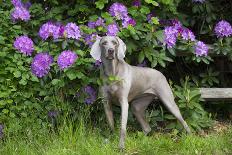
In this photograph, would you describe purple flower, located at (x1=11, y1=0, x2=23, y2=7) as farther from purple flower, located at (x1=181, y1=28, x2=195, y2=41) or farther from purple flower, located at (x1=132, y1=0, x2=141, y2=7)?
purple flower, located at (x1=181, y1=28, x2=195, y2=41)

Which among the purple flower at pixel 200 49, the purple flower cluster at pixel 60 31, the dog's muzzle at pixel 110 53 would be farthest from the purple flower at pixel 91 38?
the purple flower at pixel 200 49

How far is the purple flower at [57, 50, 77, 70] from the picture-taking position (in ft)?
18.1

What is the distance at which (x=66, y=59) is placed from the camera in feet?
18.1

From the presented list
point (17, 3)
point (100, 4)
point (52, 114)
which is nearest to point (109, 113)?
point (52, 114)

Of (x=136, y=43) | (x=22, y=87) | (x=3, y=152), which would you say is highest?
(x=136, y=43)

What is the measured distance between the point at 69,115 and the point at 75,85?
340 mm

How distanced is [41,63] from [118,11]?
972 millimetres

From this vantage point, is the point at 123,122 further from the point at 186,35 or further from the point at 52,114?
the point at 186,35

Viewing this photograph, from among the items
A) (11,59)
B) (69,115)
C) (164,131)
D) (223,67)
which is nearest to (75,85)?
(69,115)

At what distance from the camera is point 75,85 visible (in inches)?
232

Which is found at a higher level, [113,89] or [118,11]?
[118,11]

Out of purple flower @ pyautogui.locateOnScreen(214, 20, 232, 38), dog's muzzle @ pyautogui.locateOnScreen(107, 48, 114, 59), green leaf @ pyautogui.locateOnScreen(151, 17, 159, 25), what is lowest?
dog's muzzle @ pyautogui.locateOnScreen(107, 48, 114, 59)

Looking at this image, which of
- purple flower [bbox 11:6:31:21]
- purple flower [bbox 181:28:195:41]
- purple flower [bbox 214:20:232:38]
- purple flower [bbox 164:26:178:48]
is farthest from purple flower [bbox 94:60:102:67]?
purple flower [bbox 214:20:232:38]

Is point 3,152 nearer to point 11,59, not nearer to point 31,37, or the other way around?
point 11,59
